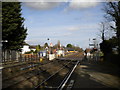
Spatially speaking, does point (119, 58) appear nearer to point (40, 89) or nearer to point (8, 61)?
point (40, 89)

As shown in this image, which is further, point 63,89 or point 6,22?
point 6,22

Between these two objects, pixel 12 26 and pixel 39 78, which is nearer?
pixel 39 78

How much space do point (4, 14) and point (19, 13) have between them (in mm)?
4560

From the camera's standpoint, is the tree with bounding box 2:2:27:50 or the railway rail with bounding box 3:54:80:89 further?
the tree with bounding box 2:2:27:50

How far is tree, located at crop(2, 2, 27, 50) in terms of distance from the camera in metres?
31.7

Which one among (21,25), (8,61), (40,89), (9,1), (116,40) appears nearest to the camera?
(40,89)

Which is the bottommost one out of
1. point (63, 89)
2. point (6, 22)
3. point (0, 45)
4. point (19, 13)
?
point (63, 89)

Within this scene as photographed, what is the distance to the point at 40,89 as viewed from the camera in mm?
10773

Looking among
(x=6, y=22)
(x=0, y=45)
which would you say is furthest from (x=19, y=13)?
(x=0, y=45)

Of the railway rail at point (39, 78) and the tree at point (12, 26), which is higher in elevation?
the tree at point (12, 26)

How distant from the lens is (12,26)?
32.3 m

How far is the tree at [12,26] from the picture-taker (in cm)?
3167

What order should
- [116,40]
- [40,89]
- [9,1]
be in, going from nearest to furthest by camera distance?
[40,89]
[116,40]
[9,1]

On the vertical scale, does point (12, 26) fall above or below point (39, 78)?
above
